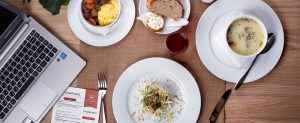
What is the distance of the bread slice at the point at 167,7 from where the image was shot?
3.35ft

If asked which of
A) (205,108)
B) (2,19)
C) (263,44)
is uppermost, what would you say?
(263,44)

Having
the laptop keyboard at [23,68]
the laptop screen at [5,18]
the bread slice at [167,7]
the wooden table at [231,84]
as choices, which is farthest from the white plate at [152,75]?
the laptop screen at [5,18]

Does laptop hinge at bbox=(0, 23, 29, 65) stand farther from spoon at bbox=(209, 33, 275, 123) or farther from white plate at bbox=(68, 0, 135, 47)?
spoon at bbox=(209, 33, 275, 123)

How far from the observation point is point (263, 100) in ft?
3.34

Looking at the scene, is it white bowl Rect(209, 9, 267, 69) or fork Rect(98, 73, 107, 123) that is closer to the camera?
white bowl Rect(209, 9, 267, 69)

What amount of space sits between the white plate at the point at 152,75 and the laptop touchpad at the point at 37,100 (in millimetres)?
207

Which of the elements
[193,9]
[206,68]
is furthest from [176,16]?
[206,68]

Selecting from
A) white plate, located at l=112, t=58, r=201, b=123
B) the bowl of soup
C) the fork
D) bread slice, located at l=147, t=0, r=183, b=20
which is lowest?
the fork

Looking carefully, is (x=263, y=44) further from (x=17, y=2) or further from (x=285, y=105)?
(x=17, y=2)

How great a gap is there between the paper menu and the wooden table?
4 cm

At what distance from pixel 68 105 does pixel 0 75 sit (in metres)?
0.22

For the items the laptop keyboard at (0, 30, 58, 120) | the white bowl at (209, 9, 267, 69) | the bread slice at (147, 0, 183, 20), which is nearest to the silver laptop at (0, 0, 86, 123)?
the laptop keyboard at (0, 30, 58, 120)

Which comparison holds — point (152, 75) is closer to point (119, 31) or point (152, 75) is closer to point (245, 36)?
point (119, 31)

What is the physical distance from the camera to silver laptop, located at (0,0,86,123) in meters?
1.07
